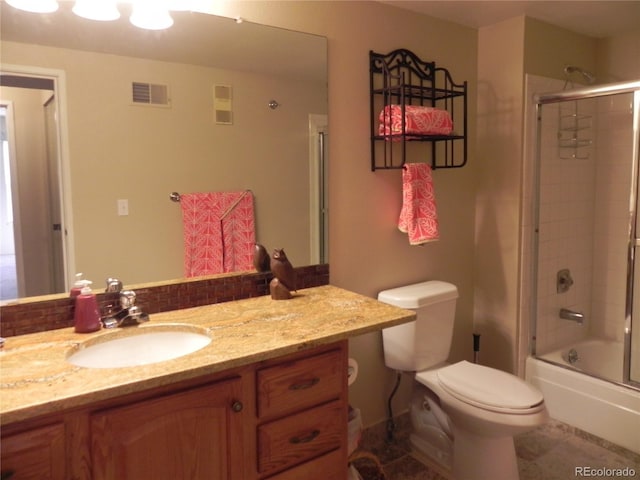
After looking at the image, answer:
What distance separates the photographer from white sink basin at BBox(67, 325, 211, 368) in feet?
4.86

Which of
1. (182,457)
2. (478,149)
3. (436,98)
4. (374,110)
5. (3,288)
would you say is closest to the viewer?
(182,457)

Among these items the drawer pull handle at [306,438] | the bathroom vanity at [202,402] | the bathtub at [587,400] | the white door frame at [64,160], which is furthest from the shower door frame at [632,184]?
the white door frame at [64,160]

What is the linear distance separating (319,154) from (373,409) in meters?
1.29

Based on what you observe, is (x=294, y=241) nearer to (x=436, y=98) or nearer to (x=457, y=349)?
(x=436, y=98)

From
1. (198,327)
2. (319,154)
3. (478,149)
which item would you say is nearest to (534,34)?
(478,149)

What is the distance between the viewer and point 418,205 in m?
2.32

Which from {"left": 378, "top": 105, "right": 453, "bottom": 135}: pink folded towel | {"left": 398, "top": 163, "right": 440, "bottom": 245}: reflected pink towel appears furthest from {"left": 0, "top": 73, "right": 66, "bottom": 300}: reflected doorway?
{"left": 398, "top": 163, "right": 440, "bottom": 245}: reflected pink towel

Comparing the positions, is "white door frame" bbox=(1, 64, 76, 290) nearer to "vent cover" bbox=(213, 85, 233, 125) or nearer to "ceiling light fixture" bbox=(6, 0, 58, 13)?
"ceiling light fixture" bbox=(6, 0, 58, 13)

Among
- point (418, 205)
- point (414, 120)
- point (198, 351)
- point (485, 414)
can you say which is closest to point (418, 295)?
point (418, 205)

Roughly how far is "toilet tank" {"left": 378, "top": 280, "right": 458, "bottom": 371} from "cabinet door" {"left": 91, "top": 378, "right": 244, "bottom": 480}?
1053mm

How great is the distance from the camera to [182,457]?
1301 mm

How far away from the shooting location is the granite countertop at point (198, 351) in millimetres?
1111

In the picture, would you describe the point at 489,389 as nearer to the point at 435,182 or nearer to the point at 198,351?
the point at 435,182

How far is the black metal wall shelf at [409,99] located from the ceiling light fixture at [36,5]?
1291 mm
